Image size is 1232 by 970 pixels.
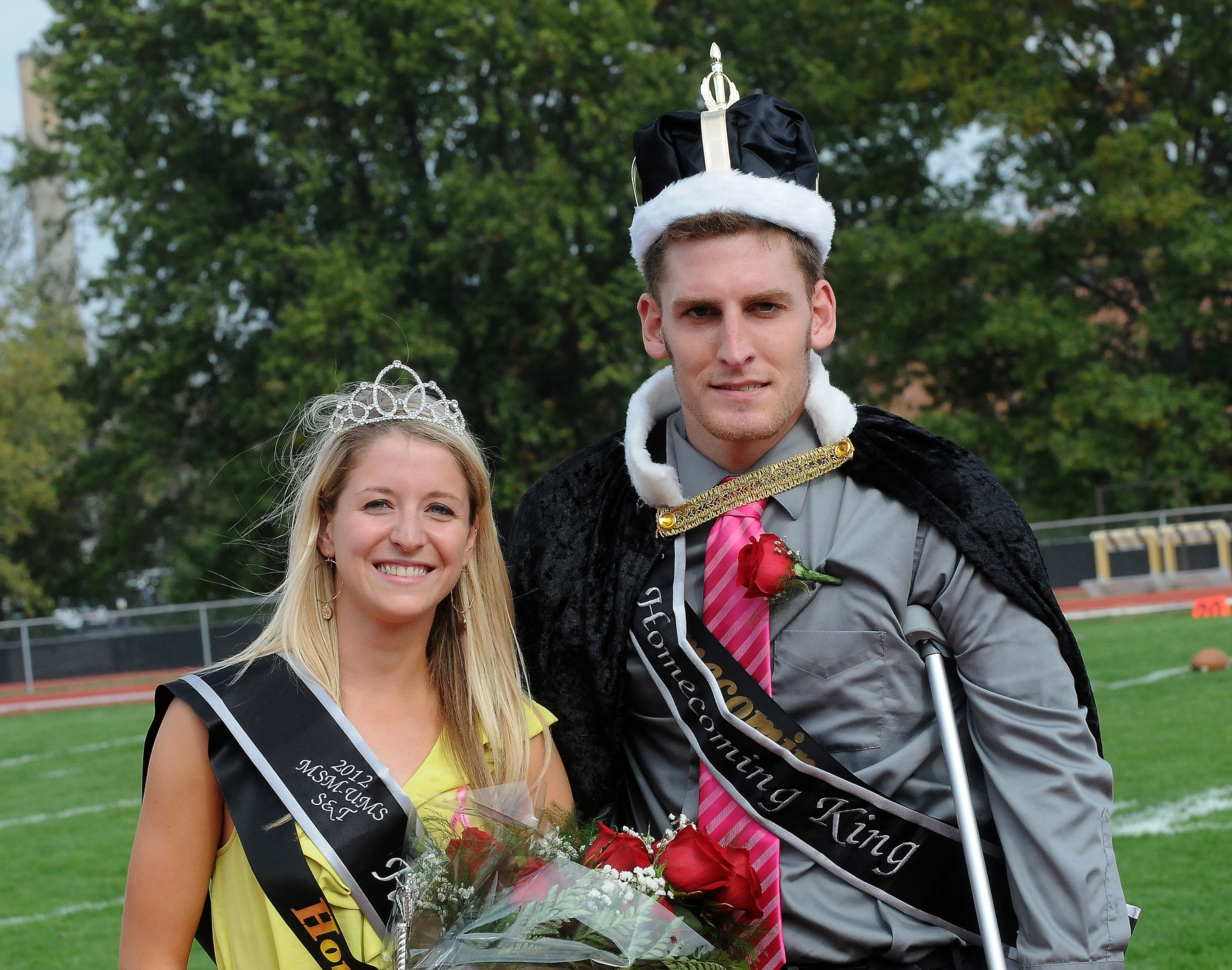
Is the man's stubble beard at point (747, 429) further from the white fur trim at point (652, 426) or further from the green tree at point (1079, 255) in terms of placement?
the green tree at point (1079, 255)

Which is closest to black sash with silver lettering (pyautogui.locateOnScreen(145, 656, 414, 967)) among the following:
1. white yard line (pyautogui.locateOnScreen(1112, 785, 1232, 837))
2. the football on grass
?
white yard line (pyautogui.locateOnScreen(1112, 785, 1232, 837))

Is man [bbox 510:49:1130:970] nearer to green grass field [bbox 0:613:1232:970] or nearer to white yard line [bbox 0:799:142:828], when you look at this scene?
green grass field [bbox 0:613:1232:970]

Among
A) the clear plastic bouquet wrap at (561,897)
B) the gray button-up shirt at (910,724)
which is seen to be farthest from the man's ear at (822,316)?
the clear plastic bouquet wrap at (561,897)

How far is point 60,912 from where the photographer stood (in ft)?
22.7

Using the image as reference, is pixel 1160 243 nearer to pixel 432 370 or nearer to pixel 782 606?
pixel 432 370

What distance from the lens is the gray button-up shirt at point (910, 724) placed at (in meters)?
2.41

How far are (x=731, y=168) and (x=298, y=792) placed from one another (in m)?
1.48

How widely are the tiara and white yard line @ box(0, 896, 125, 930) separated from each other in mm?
4800

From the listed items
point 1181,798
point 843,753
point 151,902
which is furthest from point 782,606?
point 1181,798

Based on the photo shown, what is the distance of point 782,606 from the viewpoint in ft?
8.83

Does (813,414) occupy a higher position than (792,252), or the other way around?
(792,252)

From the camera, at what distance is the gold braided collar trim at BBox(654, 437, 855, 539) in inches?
110

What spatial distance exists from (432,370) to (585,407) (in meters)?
2.94

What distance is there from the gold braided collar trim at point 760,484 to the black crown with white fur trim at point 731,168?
41 centimetres
